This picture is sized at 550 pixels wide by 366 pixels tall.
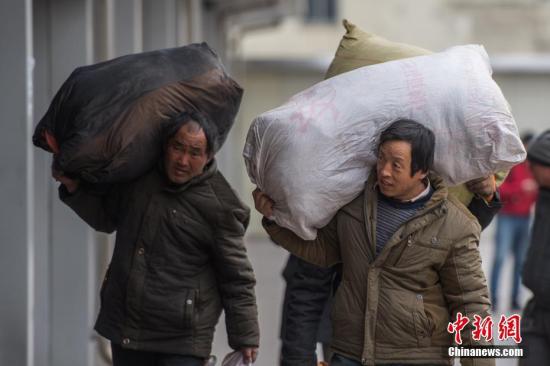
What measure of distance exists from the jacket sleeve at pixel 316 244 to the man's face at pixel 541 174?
85.3 inches

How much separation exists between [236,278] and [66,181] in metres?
0.75

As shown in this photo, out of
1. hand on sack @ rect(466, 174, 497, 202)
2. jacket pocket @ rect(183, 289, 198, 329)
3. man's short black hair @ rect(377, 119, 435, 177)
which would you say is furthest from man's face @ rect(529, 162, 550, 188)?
jacket pocket @ rect(183, 289, 198, 329)

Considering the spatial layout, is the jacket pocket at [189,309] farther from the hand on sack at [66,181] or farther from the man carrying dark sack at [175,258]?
the hand on sack at [66,181]

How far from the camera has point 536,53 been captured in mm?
24312

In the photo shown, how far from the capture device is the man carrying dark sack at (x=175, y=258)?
487 centimetres

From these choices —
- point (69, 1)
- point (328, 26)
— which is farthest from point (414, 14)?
point (69, 1)

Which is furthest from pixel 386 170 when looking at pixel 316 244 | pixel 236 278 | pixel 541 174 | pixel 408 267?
pixel 541 174

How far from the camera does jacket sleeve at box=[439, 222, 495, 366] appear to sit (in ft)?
14.4

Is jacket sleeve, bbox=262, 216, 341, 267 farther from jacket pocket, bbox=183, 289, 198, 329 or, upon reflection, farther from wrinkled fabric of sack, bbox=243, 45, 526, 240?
jacket pocket, bbox=183, 289, 198, 329

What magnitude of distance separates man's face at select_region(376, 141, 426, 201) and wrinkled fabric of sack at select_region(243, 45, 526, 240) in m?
0.15

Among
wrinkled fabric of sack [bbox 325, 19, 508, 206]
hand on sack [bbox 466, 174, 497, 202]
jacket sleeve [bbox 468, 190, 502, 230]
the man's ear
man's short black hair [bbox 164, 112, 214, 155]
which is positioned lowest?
jacket sleeve [bbox 468, 190, 502, 230]

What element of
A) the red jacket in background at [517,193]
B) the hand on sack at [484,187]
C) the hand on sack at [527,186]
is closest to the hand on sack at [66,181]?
the hand on sack at [484,187]
